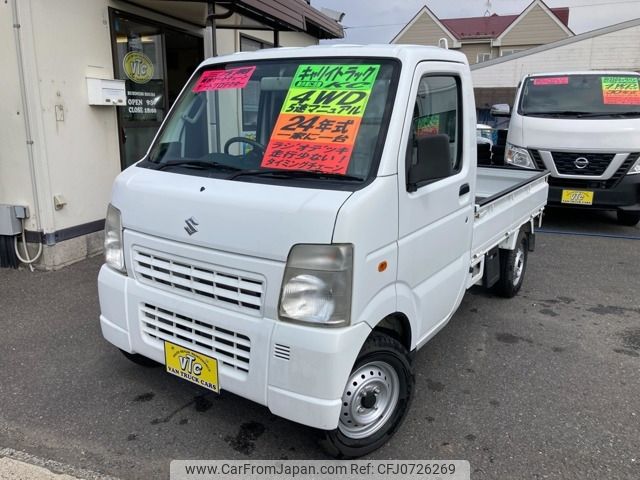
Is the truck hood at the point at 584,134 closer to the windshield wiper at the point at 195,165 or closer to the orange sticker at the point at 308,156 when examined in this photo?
the orange sticker at the point at 308,156

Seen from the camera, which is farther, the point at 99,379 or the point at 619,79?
the point at 619,79

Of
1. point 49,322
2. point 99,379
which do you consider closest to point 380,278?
point 99,379

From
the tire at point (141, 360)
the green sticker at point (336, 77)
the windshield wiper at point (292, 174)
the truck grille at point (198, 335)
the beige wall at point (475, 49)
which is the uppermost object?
the beige wall at point (475, 49)

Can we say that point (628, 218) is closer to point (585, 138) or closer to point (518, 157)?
point (585, 138)

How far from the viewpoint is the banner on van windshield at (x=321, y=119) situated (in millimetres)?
2520

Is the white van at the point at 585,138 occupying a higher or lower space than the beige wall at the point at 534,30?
lower

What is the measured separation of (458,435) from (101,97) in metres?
4.78

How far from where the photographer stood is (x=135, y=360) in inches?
129

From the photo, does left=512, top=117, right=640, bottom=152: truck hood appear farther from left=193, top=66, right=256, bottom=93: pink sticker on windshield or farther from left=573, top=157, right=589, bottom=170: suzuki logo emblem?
left=193, top=66, right=256, bottom=93: pink sticker on windshield

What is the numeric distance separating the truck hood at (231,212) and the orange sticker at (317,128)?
0.34 meters

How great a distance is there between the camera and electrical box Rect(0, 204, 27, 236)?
5137mm

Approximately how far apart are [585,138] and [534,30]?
99.1ft

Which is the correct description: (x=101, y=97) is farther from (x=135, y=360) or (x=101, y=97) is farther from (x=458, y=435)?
(x=458, y=435)

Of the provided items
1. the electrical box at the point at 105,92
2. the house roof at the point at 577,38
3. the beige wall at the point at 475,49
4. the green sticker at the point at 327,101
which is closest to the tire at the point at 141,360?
the green sticker at the point at 327,101
